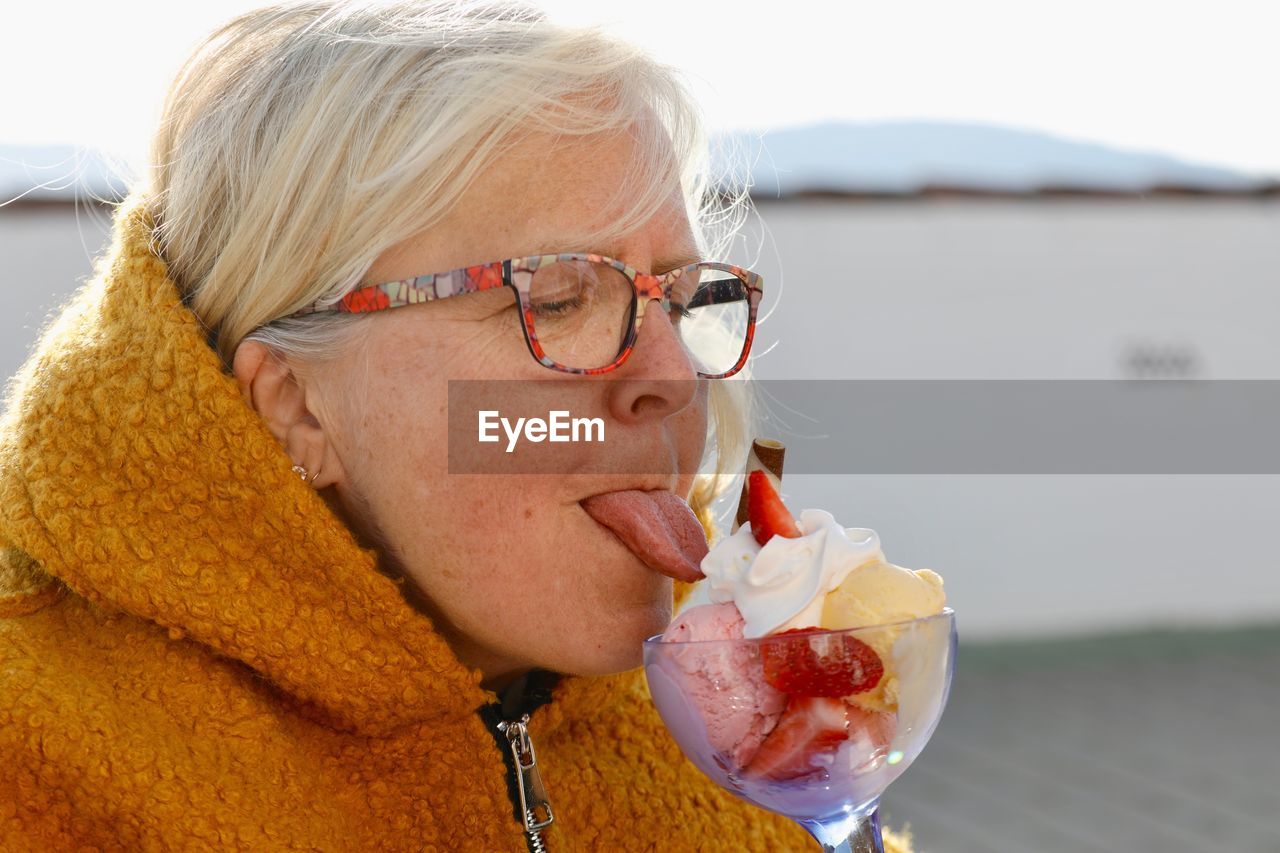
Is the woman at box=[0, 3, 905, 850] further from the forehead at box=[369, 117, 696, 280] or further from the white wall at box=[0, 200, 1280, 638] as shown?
the white wall at box=[0, 200, 1280, 638]

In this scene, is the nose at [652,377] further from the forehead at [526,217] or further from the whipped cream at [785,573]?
the whipped cream at [785,573]

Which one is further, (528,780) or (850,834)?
(528,780)

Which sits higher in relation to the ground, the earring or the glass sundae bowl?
the earring

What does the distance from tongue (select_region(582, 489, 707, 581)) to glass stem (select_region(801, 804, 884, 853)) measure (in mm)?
320

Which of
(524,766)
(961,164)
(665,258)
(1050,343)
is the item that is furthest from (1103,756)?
(665,258)

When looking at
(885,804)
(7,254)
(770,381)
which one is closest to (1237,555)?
(770,381)

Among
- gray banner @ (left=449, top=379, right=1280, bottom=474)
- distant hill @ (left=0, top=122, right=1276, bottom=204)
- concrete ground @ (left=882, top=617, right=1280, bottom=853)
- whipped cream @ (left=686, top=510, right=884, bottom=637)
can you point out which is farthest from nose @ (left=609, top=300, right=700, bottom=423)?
distant hill @ (left=0, top=122, right=1276, bottom=204)

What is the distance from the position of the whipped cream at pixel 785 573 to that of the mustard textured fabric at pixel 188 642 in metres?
0.35

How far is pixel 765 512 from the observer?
1.52 m

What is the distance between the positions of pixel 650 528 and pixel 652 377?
0.18 m

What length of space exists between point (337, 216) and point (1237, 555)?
829cm

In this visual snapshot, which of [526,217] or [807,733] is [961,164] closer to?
[526,217]

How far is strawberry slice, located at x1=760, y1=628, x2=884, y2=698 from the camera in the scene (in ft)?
4.39

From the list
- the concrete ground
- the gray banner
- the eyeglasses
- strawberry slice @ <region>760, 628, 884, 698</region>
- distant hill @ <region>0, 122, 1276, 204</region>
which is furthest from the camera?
distant hill @ <region>0, 122, 1276, 204</region>
